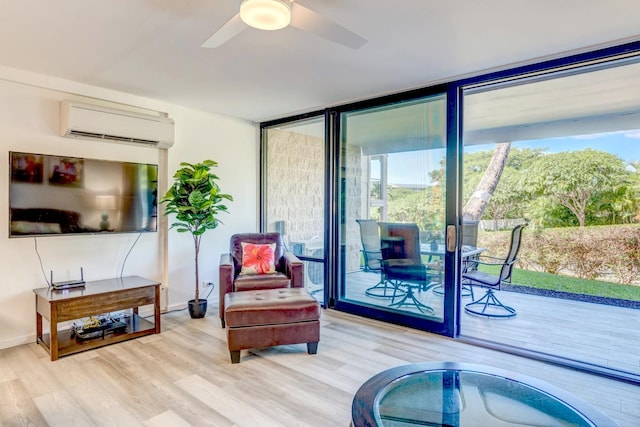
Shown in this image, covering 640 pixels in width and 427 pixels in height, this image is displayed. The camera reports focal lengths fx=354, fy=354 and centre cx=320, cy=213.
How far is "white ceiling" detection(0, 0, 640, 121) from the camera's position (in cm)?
210

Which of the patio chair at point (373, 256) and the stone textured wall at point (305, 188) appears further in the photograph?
the stone textured wall at point (305, 188)

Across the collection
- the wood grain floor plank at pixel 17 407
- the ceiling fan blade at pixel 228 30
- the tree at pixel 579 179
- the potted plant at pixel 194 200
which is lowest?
the wood grain floor plank at pixel 17 407

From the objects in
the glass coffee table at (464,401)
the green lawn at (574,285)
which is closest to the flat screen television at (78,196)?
Result: the glass coffee table at (464,401)

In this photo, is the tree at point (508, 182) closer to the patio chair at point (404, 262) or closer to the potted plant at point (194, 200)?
the patio chair at point (404, 262)

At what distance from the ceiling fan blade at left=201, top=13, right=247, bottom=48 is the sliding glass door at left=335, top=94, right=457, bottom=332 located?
2153mm

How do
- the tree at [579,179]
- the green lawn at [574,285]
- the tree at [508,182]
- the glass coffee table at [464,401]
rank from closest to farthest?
the glass coffee table at [464,401]
the green lawn at [574,285]
the tree at [579,179]
the tree at [508,182]

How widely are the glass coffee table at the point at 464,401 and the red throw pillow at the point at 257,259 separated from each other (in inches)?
90.0

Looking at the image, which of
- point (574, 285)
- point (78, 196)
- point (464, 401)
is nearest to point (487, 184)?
point (574, 285)

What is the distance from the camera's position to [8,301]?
3062 millimetres

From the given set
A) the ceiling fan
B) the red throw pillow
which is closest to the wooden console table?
the red throw pillow

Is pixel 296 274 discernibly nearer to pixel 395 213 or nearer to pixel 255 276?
pixel 255 276

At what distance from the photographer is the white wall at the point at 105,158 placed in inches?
121

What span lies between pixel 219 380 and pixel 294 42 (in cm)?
244

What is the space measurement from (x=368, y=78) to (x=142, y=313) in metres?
3.42
